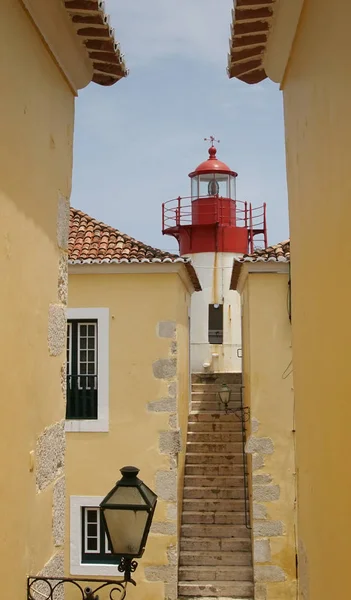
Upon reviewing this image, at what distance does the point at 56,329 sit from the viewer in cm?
393

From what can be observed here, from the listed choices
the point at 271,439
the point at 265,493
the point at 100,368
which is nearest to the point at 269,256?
the point at 271,439

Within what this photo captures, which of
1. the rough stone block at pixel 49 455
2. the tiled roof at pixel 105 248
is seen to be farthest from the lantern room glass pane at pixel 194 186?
the rough stone block at pixel 49 455

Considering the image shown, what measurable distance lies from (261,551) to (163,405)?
2.49m

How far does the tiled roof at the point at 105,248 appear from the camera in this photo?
9188 mm

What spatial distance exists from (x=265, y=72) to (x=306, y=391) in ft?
7.41

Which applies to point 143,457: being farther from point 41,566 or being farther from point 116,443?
point 41,566

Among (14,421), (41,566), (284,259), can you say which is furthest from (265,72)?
(284,259)

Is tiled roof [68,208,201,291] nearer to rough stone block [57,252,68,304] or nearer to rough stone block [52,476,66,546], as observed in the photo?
rough stone block [57,252,68,304]

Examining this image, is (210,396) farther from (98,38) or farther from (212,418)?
(98,38)

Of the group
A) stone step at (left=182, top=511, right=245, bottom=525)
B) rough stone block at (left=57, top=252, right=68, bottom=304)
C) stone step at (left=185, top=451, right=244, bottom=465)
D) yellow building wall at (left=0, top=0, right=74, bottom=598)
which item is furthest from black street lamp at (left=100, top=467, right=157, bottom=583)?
stone step at (left=185, top=451, right=244, bottom=465)

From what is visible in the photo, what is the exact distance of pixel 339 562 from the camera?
280 centimetres

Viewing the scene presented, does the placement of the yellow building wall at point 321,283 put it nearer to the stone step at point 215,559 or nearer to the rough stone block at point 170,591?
the rough stone block at point 170,591

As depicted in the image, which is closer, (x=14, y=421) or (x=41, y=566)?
(x=14, y=421)

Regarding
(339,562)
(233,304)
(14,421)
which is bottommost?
(339,562)
